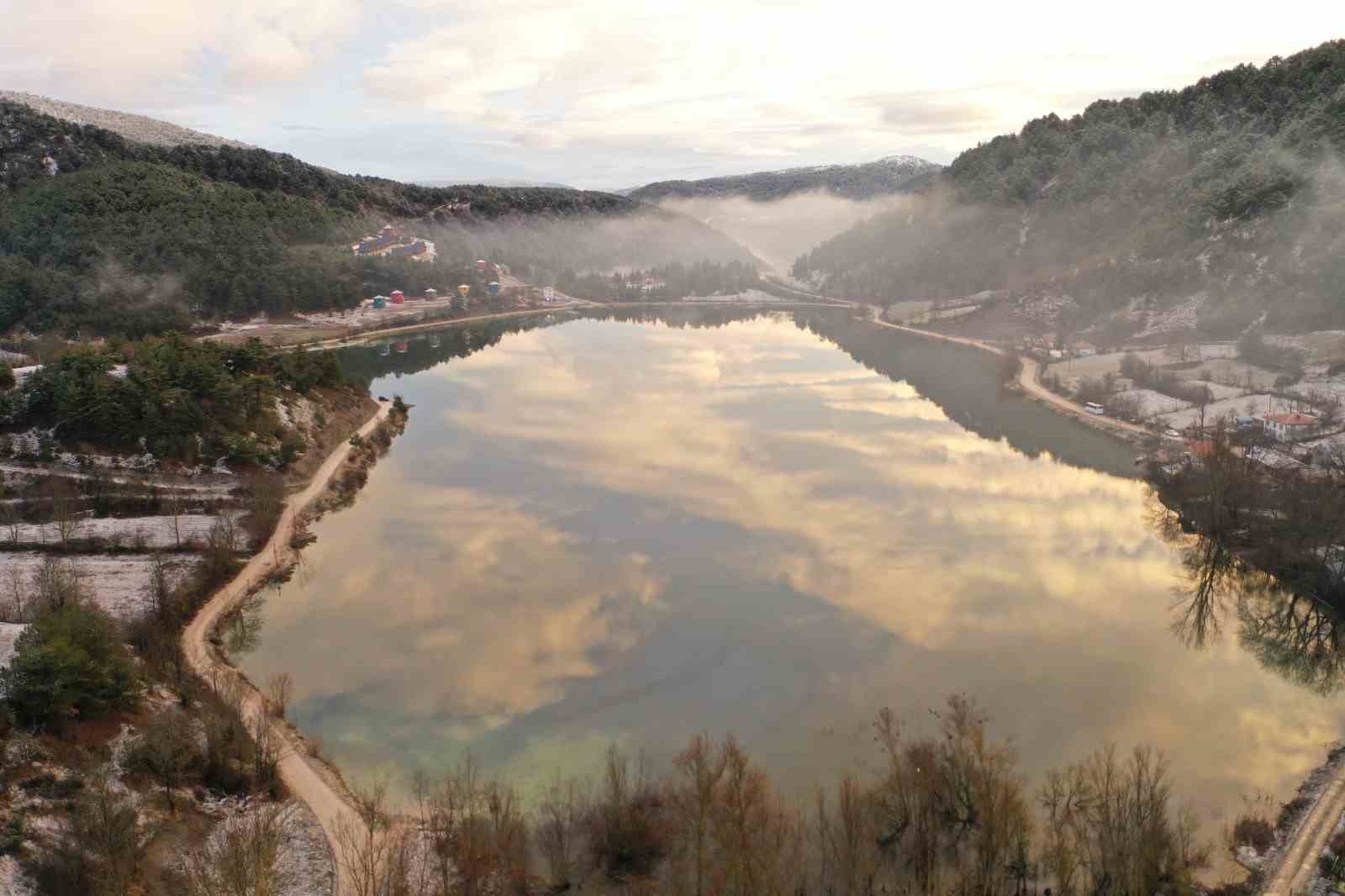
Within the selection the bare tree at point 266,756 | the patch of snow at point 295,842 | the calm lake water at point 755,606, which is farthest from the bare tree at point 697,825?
the bare tree at point 266,756

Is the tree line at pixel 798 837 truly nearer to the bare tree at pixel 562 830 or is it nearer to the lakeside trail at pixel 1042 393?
the bare tree at pixel 562 830

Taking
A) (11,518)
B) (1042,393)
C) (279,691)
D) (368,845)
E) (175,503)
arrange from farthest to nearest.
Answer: (1042,393) → (175,503) → (11,518) → (279,691) → (368,845)

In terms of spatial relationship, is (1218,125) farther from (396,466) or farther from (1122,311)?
(396,466)

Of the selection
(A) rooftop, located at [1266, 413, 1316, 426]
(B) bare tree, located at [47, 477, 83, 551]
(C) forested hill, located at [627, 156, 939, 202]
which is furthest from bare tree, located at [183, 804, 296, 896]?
(C) forested hill, located at [627, 156, 939, 202]

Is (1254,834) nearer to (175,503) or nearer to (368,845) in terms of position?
(368,845)

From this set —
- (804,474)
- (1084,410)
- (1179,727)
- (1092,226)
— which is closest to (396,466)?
(804,474)

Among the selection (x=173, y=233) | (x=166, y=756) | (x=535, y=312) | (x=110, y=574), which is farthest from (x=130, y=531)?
(x=535, y=312)
